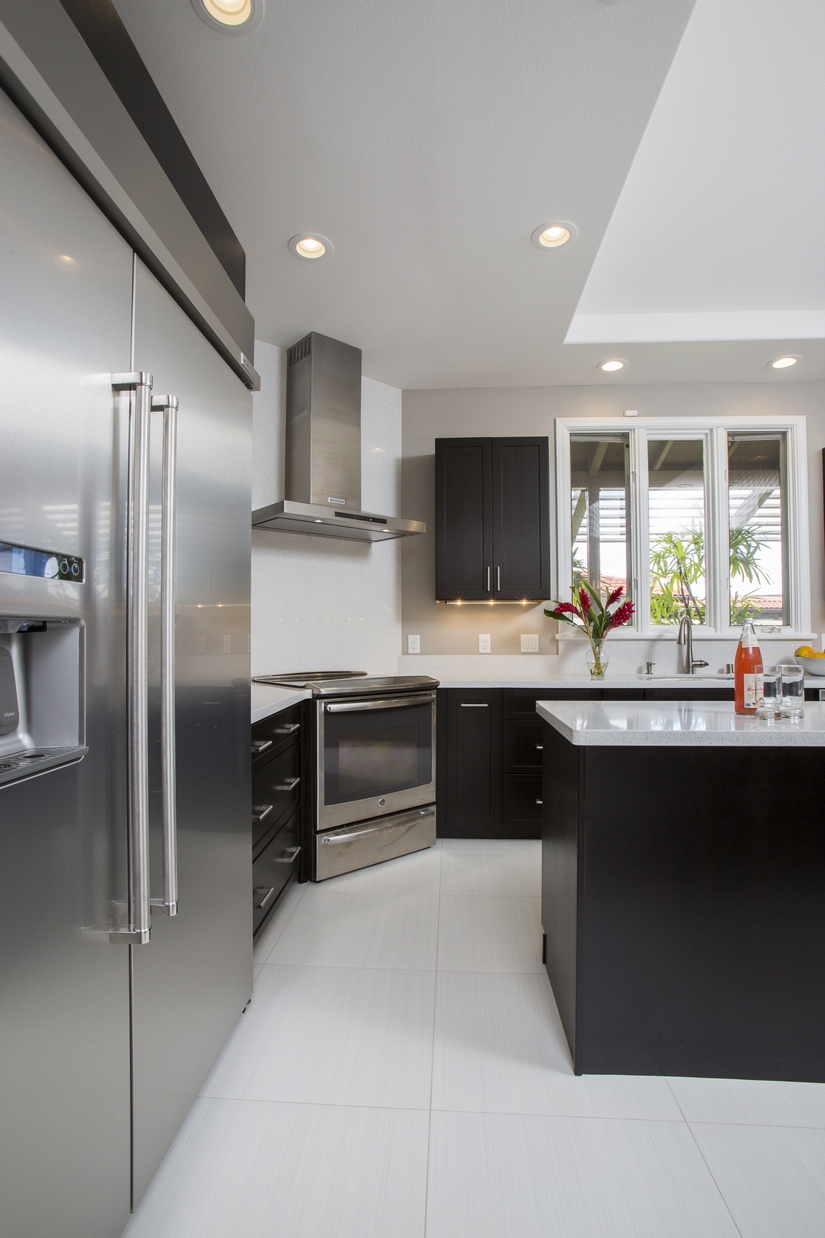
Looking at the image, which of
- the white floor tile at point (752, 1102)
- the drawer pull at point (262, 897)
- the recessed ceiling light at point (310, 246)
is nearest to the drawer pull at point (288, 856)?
the drawer pull at point (262, 897)

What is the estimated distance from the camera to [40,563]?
32.7 inches

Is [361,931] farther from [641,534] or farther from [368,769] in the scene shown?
[641,534]

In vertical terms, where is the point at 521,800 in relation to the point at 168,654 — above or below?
below

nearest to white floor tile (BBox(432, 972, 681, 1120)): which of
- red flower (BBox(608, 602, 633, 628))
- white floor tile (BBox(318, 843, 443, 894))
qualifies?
white floor tile (BBox(318, 843, 443, 894))

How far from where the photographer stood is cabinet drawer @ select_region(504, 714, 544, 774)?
328 centimetres

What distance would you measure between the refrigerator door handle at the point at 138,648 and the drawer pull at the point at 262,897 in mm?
1094

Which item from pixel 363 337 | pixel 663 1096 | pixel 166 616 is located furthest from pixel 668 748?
pixel 363 337

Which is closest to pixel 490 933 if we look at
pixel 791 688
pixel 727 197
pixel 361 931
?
pixel 361 931

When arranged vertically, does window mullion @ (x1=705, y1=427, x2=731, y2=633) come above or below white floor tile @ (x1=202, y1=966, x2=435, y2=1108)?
above

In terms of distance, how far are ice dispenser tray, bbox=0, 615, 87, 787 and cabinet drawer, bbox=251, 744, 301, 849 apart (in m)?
1.11

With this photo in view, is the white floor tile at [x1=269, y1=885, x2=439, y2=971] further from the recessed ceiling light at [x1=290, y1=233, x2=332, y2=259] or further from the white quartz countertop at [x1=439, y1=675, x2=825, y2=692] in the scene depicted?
the recessed ceiling light at [x1=290, y1=233, x2=332, y2=259]

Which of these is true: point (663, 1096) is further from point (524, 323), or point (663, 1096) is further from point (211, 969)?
point (524, 323)

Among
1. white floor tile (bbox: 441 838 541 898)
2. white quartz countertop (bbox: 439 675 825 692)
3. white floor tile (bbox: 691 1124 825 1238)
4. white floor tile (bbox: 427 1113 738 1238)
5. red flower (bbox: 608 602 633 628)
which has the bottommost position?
white floor tile (bbox: 441 838 541 898)

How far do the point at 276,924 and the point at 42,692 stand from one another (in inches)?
70.8
